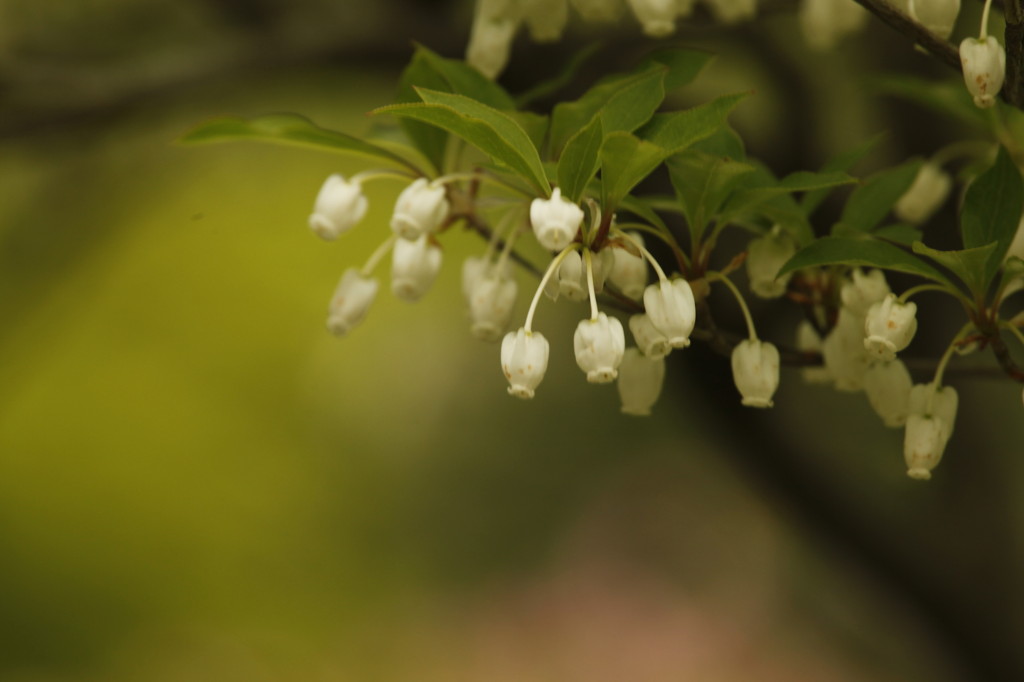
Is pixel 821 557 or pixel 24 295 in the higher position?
pixel 24 295

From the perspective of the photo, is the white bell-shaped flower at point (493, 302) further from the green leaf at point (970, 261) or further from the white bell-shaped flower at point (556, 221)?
the green leaf at point (970, 261)

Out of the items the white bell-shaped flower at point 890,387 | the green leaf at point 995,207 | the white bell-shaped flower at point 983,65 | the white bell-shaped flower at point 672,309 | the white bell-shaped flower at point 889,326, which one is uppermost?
the white bell-shaped flower at point 983,65

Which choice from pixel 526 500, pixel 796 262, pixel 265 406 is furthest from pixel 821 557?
pixel 796 262

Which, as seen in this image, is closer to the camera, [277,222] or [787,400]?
[787,400]

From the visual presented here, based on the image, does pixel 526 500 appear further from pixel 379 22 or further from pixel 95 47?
Result: pixel 95 47

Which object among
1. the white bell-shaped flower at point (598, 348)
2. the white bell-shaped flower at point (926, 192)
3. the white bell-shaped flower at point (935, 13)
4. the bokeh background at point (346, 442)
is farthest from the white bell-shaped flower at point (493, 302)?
the bokeh background at point (346, 442)

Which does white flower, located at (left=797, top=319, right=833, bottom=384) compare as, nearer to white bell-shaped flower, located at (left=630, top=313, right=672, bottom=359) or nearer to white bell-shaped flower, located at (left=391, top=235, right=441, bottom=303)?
white bell-shaped flower, located at (left=630, top=313, right=672, bottom=359)

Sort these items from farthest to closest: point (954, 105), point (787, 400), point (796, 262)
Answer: point (787, 400) < point (954, 105) < point (796, 262)
